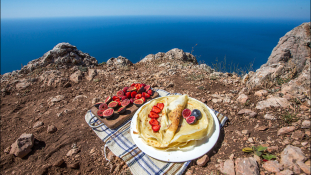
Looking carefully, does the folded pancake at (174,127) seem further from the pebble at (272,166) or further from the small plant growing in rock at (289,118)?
the small plant growing in rock at (289,118)

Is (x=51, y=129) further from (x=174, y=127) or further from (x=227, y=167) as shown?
(x=227, y=167)

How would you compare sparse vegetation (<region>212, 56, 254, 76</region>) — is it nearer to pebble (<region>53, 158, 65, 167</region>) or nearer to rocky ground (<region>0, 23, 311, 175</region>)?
rocky ground (<region>0, 23, 311, 175</region>)

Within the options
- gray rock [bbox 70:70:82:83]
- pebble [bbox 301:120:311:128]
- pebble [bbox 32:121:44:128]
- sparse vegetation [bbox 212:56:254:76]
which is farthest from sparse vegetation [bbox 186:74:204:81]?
pebble [bbox 32:121:44:128]

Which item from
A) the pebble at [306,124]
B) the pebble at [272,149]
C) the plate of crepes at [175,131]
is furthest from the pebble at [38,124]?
the pebble at [306,124]

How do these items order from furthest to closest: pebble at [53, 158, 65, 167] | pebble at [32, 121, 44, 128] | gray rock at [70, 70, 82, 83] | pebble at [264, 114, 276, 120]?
gray rock at [70, 70, 82, 83] → pebble at [32, 121, 44, 128] → pebble at [264, 114, 276, 120] → pebble at [53, 158, 65, 167]

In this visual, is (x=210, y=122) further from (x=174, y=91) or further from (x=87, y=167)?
(x=87, y=167)

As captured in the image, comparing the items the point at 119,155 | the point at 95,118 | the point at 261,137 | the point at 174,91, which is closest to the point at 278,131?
the point at 261,137
